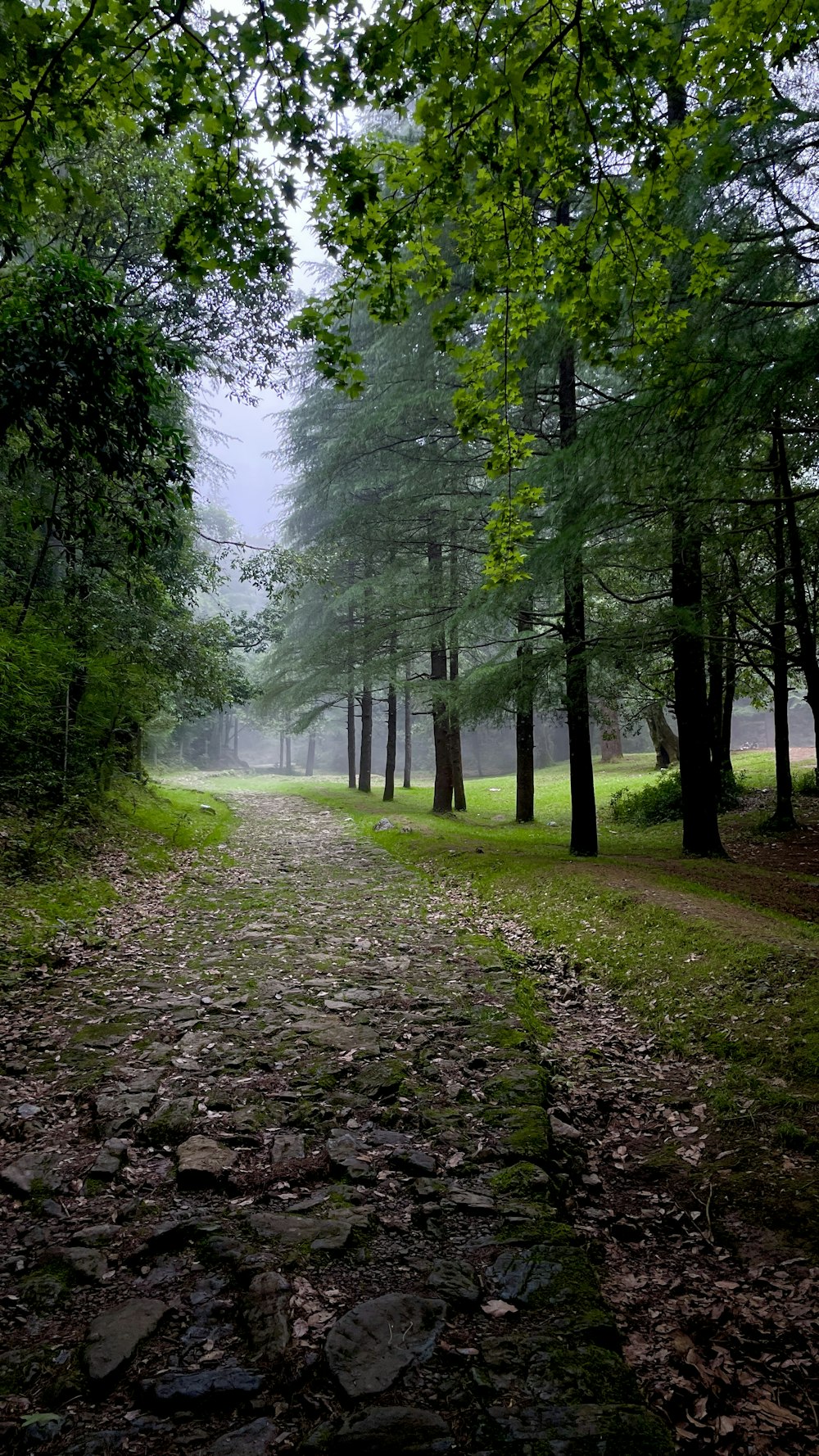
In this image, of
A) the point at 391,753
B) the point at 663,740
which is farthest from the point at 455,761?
the point at 663,740

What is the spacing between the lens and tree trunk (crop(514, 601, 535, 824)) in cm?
1081

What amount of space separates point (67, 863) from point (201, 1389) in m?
7.39

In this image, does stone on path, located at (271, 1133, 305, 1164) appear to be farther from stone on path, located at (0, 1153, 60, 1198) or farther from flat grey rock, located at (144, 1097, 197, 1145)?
stone on path, located at (0, 1153, 60, 1198)

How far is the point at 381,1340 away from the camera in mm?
2182

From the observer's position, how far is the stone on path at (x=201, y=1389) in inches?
76.7

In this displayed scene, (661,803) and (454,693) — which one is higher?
(454,693)

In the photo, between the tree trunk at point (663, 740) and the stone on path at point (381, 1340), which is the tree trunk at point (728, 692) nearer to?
the tree trunk at point (663, 740)

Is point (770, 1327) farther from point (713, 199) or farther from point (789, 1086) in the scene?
point (713, 199)

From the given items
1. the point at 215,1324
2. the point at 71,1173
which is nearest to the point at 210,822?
the point at 71,1173

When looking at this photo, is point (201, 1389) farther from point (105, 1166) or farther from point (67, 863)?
point (67, 863)

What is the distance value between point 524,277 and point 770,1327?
5.58 meters

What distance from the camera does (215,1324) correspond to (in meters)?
2.25

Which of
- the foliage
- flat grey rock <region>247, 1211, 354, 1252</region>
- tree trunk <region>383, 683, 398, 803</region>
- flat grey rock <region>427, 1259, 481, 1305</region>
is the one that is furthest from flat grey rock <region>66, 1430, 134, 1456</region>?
tree trunk <region>383, 683, 398, 803</region>

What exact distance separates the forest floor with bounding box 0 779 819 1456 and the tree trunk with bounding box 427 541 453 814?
9.85 meters
